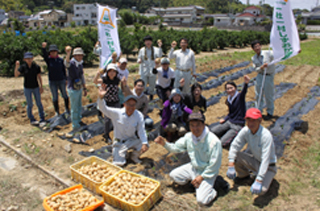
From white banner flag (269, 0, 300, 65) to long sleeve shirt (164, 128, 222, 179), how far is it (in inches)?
107

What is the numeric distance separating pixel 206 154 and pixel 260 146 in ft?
2.45

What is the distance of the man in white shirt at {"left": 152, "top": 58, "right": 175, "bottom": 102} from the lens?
5566mm

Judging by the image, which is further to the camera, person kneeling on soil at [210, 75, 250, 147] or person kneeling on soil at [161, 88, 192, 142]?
person kneeling on soil at [161, 88, 192, 142]

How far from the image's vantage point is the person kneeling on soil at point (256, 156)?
9.91 ft

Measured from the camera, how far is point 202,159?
320 centimetres

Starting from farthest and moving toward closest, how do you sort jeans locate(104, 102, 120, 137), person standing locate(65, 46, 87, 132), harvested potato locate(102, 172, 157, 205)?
person standing locate(65, 46, 87, 132) < jeans locate(104, 102, 120, 137) < harvested potato locate(102, 172, 157, 205)

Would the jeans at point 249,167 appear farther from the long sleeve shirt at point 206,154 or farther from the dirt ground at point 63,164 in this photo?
the long sleeve shirt at point 206,154

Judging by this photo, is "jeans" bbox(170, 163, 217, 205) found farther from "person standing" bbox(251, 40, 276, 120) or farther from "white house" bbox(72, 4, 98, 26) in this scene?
"white house" bbox(72, 4, 98, 26)

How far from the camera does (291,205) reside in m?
3.11

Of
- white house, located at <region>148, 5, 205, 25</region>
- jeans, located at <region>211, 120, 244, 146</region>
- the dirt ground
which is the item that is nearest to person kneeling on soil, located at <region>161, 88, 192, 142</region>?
the dirt ground

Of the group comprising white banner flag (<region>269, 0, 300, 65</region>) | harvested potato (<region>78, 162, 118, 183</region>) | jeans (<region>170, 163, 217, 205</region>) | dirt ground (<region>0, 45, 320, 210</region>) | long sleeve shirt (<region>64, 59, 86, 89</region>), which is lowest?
dirt ground (<region>0, 45, 320, 210</region>)

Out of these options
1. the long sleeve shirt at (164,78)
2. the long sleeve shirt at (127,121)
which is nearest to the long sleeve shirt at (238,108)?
the long sleeve shirt at (164,78)

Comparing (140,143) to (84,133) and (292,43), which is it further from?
(292,43)

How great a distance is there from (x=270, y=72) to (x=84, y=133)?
14.7ft
